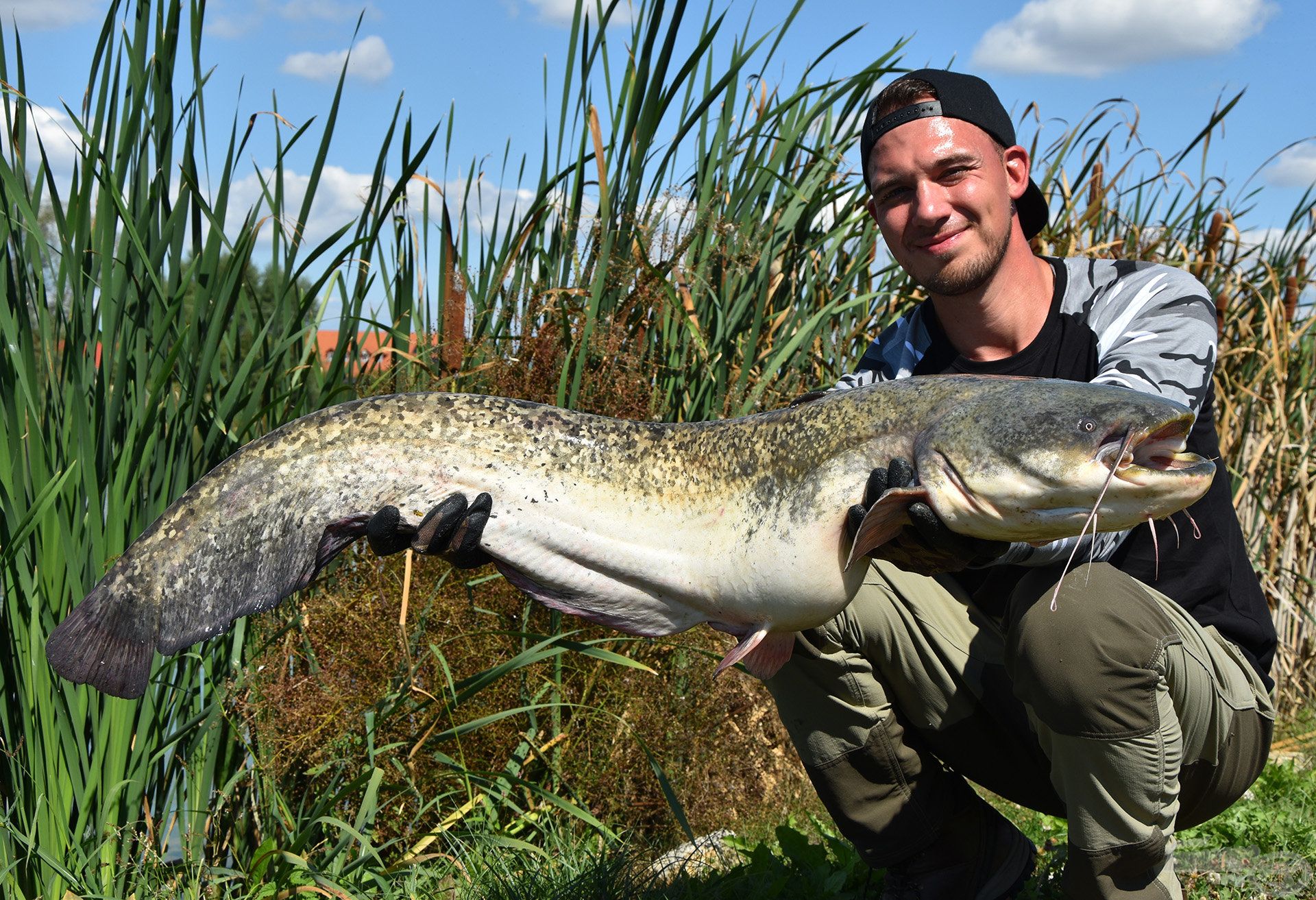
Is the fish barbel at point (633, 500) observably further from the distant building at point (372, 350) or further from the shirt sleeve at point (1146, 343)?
the distant building at point (372, 350)

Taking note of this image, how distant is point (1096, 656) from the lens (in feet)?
6.93

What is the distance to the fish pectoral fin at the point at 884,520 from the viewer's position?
1.93 meters

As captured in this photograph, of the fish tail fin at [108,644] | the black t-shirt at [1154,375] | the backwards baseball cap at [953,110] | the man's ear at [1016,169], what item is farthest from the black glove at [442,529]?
the man's ear at [1016,169]

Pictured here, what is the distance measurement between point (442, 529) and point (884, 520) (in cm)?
82

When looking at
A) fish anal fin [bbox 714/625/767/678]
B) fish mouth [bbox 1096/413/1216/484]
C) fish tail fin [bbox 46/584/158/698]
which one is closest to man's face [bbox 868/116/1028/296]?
fish mouth [bbox 1096/413/1216/484]

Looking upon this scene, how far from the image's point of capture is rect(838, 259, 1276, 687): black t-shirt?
7.50 ft

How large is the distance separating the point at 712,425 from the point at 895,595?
715 millimetres

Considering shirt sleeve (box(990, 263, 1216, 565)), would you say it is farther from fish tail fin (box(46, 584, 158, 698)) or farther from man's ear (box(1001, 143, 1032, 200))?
fish tail fin (box(46, 584, 158, 698))

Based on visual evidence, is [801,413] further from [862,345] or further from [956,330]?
[862,345]

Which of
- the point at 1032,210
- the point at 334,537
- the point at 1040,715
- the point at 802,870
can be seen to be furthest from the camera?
the point at 1032,210

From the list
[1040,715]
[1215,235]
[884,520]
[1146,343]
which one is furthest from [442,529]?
[1215,235]

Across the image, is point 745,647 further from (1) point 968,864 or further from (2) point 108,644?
(2) point 108,644

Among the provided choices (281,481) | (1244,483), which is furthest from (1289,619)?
(281,481)

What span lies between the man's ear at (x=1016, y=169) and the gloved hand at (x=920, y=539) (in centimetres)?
119
